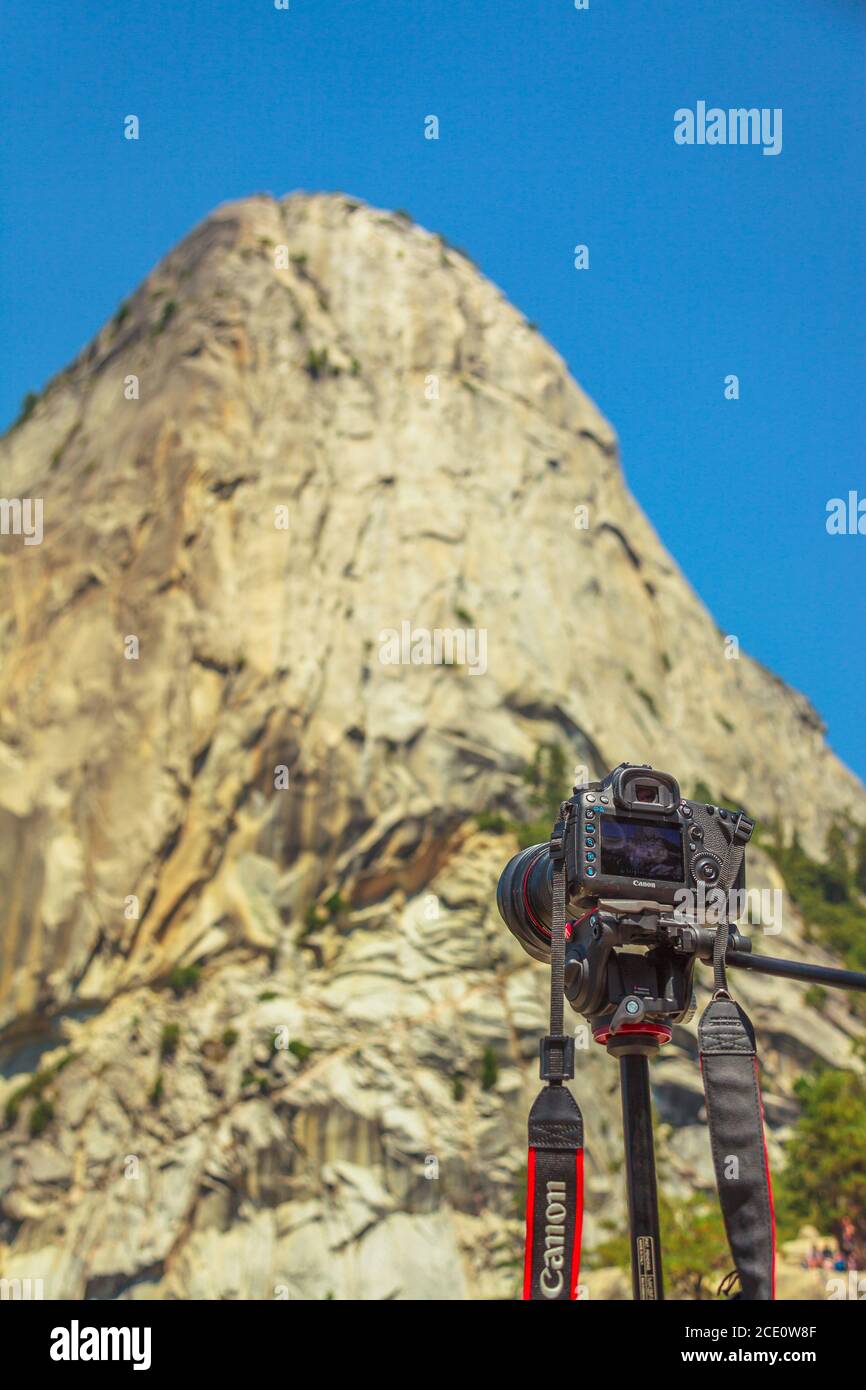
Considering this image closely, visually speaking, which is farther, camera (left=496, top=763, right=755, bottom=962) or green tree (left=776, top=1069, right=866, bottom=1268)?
green tree (left=776, top=1069, right=866, bottom=1268)

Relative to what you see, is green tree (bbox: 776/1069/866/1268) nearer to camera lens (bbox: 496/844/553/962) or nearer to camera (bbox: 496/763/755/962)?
camera lens (bbox: 496/844/553/962)

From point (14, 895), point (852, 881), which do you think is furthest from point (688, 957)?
point (852, 881)

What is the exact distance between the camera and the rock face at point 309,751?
124 feet

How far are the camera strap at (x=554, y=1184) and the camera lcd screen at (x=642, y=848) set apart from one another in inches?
25.0

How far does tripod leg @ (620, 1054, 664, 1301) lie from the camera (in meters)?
2.90

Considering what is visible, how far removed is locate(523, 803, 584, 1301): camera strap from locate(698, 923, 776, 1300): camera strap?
282 mm

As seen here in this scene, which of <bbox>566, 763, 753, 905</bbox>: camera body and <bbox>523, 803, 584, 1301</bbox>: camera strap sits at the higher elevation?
<bbox>566, 763, 753, 905</bbox>: camera body

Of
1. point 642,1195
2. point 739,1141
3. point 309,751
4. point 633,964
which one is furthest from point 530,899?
point 309,751

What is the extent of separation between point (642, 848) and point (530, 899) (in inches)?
17.0

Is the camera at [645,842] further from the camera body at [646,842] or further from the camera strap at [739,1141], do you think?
the camera strap at [739,1141]

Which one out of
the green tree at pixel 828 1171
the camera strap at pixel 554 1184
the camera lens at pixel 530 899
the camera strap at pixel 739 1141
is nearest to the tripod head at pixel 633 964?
the camera lens at pixel 530 899

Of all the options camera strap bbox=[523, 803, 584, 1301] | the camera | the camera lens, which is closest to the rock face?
the camera lens

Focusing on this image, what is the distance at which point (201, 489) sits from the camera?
50438 mm

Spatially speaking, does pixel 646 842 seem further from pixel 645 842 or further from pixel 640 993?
pixel 640 993
